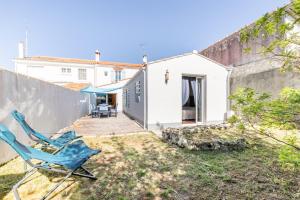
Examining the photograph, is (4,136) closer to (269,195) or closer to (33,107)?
(33,107)

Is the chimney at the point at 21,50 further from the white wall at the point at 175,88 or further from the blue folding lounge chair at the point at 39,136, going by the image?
the blue folding lounge chair at the point at 39,136

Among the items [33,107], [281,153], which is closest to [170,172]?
[281,153]

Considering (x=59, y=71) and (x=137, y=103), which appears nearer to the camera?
(x=137, y=103)

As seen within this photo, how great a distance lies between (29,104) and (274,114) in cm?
688

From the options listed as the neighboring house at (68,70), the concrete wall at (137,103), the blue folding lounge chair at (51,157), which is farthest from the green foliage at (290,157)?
the neighboring house at (68,70)

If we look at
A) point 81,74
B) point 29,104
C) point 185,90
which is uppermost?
point 81,74

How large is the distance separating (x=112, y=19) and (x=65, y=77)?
14811 millimetres

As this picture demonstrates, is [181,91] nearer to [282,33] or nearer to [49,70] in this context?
[282,33]

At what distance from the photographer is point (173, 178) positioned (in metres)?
3.71

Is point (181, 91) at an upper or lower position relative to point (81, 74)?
lower

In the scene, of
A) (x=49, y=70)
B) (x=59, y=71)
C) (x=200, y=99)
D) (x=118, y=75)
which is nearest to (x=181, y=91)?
(x=200, y=99)

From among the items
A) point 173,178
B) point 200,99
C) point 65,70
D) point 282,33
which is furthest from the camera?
point 65,70

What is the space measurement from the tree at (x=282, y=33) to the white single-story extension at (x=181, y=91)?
22.6 feet

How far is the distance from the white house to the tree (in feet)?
72.3
